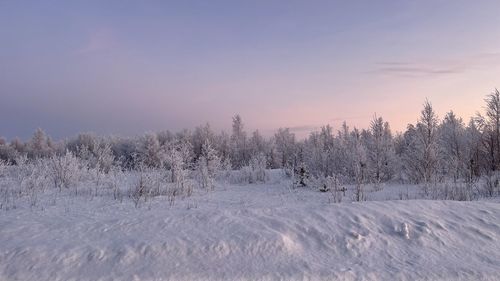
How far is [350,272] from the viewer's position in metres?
5.84

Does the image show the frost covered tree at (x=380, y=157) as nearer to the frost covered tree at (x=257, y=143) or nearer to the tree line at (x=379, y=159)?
the tree line at (x=379, y=159)

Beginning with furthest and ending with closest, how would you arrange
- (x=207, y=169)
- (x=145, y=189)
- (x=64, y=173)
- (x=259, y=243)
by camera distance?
(x=207, y=169), (x=64, y=173), (x=145, y=189), (x=259, y=243)

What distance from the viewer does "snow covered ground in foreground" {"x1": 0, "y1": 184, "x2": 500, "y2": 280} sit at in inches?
230

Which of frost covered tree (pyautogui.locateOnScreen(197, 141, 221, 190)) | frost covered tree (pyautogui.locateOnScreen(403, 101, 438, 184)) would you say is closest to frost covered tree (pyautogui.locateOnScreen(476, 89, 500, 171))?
frost covered tree (pyautogui.locateOnScreen(403, 101, 438, 184))

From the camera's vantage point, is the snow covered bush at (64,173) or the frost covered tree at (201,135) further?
the frost covered tree at (201,135)

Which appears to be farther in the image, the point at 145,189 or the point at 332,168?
the point at 332,168

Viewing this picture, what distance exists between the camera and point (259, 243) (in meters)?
6.55

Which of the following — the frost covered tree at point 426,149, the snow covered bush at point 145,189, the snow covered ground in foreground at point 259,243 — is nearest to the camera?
the snow covered ground in foreground at point 259,243

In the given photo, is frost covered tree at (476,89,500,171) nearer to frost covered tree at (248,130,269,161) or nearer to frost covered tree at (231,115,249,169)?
frost covered tree at (231,115,249,169)

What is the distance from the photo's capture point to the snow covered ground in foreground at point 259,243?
5840 mm

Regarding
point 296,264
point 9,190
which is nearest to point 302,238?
point 296,264

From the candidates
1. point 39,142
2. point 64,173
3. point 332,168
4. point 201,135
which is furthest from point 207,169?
point 39,142

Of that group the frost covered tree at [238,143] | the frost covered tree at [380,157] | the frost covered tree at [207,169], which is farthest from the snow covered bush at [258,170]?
the frost covered tree at [238,143]

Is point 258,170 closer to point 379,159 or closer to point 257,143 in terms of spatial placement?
point 379,159
